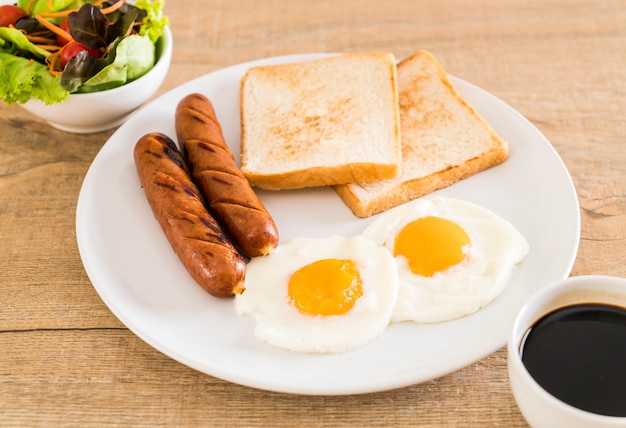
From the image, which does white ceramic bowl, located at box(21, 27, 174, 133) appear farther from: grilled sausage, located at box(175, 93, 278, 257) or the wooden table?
grilled sausage, located at box(175, 93, 278, 257)

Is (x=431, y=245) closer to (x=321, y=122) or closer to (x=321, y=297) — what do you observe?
(x=321, y=297)

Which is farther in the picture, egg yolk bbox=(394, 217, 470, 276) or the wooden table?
egg yolk bbox=(394, 217, 470, 276)

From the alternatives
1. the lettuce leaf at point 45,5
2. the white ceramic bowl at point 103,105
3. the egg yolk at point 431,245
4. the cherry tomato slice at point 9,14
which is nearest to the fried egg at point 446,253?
the egg yolk at point 431,245

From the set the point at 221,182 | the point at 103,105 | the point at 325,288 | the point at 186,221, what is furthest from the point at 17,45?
the point at 325,288

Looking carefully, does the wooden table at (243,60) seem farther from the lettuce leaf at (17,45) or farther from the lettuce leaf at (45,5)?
the lettuce leaf at (45,5)

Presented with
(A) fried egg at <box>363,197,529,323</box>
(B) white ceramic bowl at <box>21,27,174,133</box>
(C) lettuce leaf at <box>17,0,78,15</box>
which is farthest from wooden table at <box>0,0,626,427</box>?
(C) lettuce leaf at <box>17,0,78,15</box>

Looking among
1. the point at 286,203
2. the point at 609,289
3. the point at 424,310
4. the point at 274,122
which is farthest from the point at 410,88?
the point at 609,289
